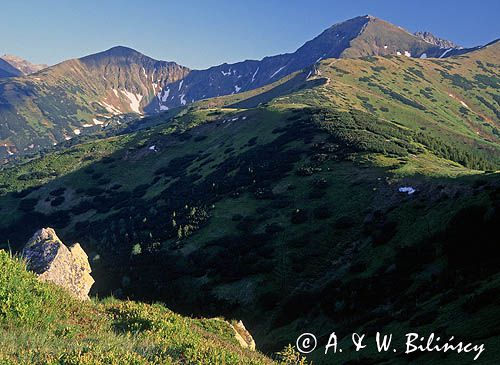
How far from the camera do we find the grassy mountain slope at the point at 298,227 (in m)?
29.1

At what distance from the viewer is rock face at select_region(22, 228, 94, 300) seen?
2452 cm

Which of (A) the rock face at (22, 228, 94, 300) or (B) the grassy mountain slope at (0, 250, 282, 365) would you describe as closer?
(B) the grassy mountain slope at (0, 250, 282, 365)

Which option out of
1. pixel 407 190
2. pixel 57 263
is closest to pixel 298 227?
pixel 407 190

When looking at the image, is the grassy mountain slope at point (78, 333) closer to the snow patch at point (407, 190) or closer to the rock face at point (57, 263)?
the rock face at point (57, 263)

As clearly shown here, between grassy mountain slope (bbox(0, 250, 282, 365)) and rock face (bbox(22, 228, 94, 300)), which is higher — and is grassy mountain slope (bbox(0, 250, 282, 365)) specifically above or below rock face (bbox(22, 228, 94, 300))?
above

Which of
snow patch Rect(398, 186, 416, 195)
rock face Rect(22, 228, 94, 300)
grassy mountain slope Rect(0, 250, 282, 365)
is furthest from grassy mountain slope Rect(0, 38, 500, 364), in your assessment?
rock face Rect(22, 228, 94, 300)

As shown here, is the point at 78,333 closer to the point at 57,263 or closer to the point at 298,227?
the point at 57,263

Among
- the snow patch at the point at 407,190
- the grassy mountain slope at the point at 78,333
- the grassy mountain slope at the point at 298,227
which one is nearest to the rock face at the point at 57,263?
the grassy mountain slope at the point at 78,333

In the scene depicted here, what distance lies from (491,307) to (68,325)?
16806 millimetres

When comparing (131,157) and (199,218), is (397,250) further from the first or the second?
(131,157)

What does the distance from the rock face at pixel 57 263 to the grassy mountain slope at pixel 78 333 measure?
10978mm

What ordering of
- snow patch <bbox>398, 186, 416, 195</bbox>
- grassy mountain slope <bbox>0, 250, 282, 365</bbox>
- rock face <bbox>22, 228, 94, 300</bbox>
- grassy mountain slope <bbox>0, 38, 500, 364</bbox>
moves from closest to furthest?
grassy mountain slope <bbox>0, 250, 282, 365</bbox> < rock face <bbox>22, 228, 94, 300</bbox> < grassy mountain slope <bbox>0, 38, 500, 364</bbox> < snow patch <bbox>398, 186, 416, 195</bbox>

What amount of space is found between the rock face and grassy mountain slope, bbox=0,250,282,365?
11.0 m

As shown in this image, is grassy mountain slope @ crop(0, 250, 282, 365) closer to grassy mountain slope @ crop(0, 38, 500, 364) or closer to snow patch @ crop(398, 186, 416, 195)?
grassy mountain slope @ crop(0, 38, 500, 364)
